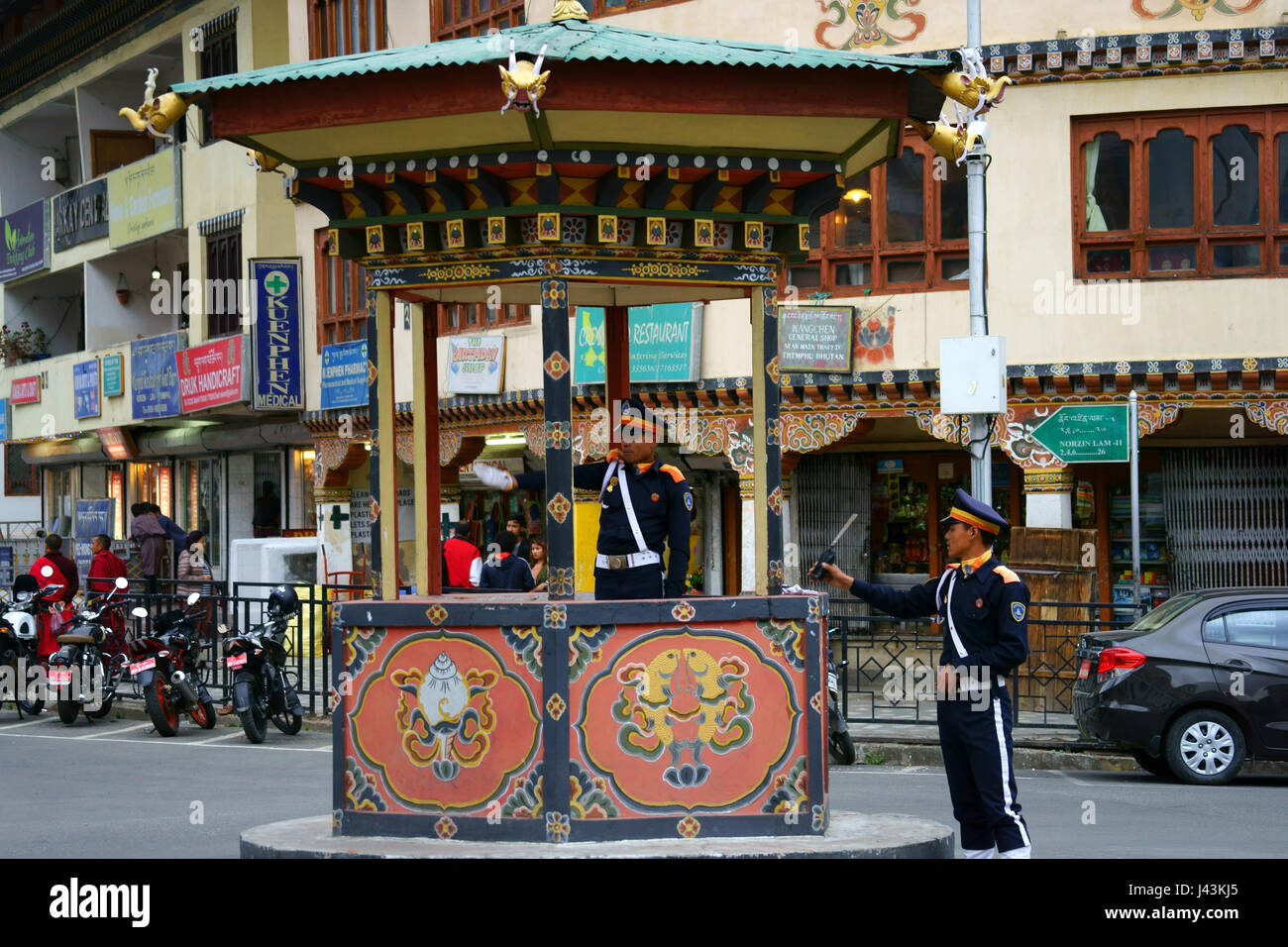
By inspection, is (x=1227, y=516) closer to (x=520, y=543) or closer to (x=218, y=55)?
(x=520, y=543)

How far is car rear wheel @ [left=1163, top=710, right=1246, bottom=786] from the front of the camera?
43.7 feet

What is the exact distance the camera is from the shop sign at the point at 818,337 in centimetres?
2014

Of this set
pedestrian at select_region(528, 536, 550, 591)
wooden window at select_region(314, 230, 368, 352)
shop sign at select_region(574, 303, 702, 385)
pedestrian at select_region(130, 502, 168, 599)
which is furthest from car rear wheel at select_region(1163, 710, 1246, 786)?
pedestrian at select_region(130, 502, 168, 599)

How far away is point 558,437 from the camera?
816cm

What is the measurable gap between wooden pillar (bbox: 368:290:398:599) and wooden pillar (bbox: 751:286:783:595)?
1.84 meters

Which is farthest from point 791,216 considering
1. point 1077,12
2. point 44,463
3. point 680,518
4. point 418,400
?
point 44,463

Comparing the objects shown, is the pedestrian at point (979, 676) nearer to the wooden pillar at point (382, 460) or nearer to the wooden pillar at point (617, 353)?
the wooden pillar at point (617, 353)

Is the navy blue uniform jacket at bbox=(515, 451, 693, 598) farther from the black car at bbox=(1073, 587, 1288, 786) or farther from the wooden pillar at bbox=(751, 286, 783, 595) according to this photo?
the black car at bbox=(1073, 587, 1288, 786)

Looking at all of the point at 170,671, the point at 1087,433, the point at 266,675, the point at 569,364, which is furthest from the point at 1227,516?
the point at 569,364

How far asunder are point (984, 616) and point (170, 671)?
35.0 feet

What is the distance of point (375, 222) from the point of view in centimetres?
864

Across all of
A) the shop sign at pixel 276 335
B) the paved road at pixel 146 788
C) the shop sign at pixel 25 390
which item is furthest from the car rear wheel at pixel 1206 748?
the shop sign at pixel 25 390

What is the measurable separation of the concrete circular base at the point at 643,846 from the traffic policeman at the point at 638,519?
1409 mm

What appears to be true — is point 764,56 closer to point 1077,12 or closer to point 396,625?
point 396,625
